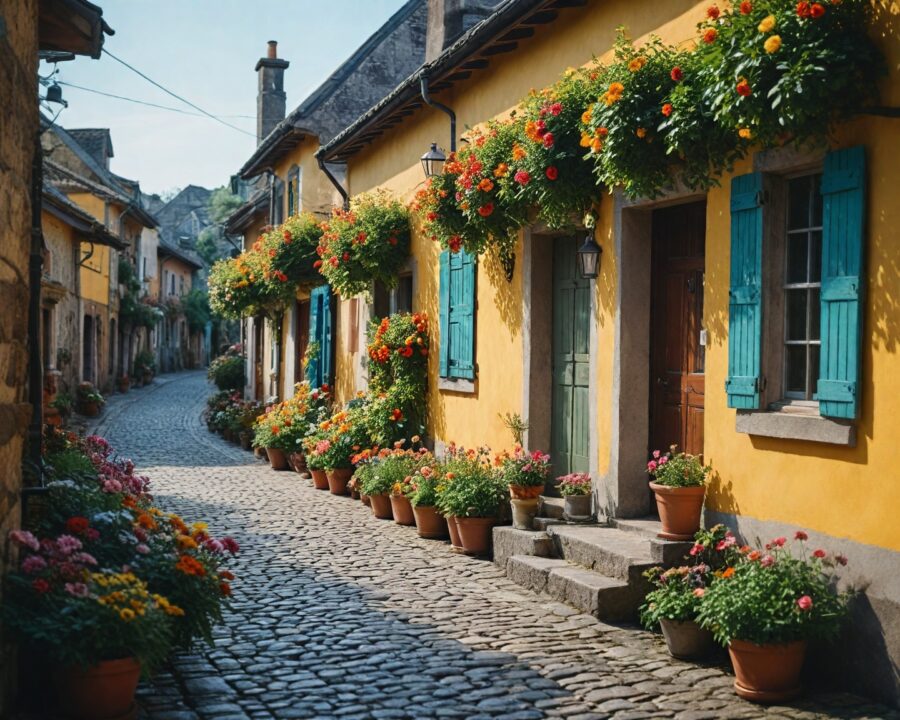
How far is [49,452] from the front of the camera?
7191mm

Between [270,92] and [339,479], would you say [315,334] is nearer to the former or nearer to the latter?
[339,479]

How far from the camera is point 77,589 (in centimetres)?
450

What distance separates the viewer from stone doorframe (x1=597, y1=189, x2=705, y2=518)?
7.68 meters

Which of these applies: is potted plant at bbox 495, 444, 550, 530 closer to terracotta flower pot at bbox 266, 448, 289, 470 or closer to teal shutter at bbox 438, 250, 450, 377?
teal shutter at bbox 438, 250, 450, 377

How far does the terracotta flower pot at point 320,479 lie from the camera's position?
12981 millimetres

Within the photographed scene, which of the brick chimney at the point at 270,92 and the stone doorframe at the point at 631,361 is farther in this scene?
the brick chimney at the point at 270,92

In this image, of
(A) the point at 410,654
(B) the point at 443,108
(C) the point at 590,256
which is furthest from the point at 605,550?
(B) the point at 443,108

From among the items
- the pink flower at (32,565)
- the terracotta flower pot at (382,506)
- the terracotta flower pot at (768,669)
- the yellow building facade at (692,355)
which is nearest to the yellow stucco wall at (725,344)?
the yellow building facade at (692,355)

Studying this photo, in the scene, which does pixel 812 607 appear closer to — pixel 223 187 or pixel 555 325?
pixel 555 325

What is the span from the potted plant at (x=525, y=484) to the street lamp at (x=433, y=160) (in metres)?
3.53

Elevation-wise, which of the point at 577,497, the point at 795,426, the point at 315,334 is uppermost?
the point at 315,334

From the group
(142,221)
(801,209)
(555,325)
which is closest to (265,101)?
(142,221)

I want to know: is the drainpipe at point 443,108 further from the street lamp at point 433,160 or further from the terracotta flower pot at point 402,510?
the terracotta flower pot at point 402,510

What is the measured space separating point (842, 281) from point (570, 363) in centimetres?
382
